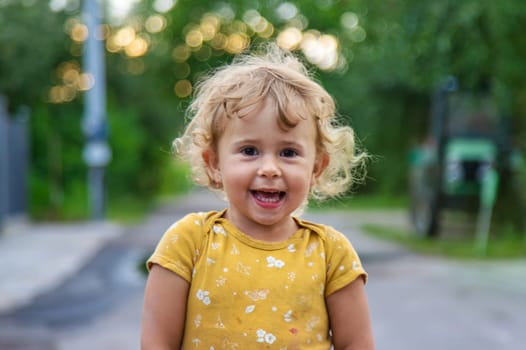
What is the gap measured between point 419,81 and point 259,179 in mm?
9127

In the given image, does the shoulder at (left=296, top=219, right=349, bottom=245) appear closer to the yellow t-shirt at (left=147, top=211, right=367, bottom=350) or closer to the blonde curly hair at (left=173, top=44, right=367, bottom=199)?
the yellow t-shirt at (left=147, top=211, right=367, bottom=350)

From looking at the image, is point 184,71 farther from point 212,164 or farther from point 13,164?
point 212,164

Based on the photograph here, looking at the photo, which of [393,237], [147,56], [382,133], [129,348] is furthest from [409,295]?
[147,56]

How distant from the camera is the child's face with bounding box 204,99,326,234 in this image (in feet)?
6.28

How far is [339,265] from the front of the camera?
1.97 meters

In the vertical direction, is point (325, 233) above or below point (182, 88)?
above

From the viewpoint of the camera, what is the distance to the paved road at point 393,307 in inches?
229

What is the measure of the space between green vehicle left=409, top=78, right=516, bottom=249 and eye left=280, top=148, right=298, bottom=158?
10.3 meters

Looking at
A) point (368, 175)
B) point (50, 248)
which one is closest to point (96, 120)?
point (50, 248)

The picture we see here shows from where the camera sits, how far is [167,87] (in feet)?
108

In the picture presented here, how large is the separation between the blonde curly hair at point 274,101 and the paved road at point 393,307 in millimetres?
3671

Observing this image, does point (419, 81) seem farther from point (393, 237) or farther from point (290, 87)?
point (290, 87)

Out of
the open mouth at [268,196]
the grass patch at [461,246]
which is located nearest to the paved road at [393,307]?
the grass patch at [461,246]

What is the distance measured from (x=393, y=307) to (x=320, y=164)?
5.19 metres
